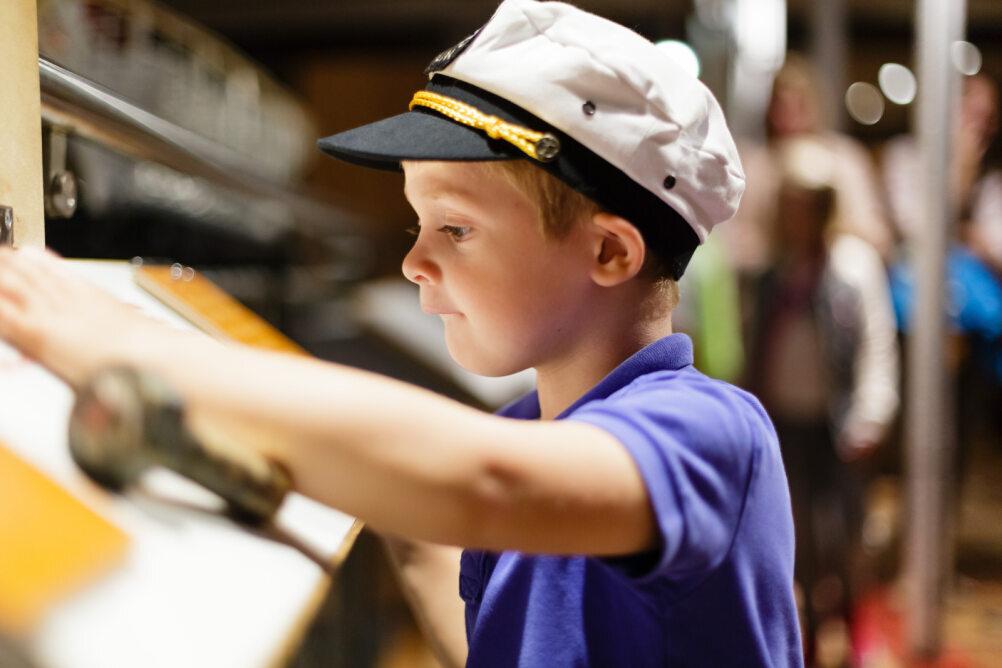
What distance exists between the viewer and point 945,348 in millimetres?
3023

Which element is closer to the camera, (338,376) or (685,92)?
(338,376)

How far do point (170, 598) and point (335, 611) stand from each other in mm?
1480

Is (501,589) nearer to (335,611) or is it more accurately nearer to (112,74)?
(335,611)

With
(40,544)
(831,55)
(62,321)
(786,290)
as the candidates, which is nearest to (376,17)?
(831,55)

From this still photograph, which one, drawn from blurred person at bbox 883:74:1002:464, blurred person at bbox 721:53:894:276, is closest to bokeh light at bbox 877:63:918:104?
blurred person at bbox 721:53:894:276

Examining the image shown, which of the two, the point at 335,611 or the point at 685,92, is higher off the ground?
the point at 685,92

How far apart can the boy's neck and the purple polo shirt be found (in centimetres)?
2

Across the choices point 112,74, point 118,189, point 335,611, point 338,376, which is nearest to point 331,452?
point 338,376

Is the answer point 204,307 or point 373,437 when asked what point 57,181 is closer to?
point 204,307

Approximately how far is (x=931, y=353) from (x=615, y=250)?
258cm

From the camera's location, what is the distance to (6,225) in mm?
669

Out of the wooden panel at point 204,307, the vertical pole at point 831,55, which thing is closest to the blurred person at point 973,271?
the vertical pole at point 831,55

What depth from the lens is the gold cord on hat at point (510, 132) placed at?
2.19 ft

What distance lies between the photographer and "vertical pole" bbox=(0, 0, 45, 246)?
66cm
